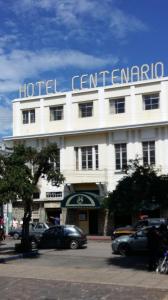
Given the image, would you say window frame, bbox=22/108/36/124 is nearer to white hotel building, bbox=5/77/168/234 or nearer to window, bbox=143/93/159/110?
white hotel building, bbox=5/77/168/234

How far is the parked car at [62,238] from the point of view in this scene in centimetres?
3120

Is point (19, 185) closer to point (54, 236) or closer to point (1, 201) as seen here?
point (1, 201)

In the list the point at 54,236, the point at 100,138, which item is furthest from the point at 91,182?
the point at 54,236

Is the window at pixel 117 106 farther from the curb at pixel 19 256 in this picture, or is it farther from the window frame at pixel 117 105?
the curb at pixel 19 256

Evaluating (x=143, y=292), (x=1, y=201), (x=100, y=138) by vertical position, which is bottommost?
(x=143, y=292)

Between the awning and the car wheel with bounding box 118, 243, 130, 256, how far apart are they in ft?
56.8

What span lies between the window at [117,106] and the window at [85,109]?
6.73 ft

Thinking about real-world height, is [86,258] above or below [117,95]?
below

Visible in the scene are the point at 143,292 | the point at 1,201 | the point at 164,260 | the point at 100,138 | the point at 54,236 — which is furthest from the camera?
the point at 100,138

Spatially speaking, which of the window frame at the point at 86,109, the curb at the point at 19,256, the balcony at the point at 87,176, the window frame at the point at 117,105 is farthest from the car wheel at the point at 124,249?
the window frame at the point at 86,109

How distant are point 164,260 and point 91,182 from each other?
26.7m

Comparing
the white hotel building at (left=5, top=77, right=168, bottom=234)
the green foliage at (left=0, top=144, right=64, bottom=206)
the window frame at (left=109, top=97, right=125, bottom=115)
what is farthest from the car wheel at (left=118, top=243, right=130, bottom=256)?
the window frame at (left=109, top=97, right=125, bottom=115)

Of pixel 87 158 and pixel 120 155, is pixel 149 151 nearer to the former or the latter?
pixel 120 155

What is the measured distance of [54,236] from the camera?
31656mm
